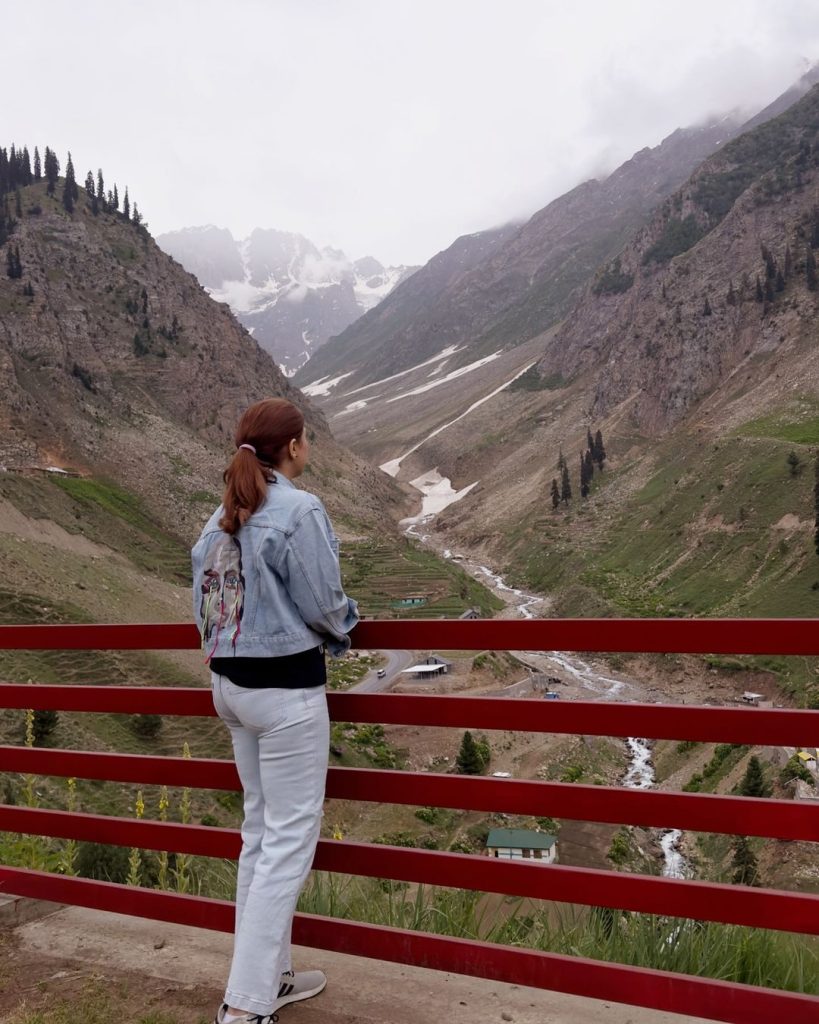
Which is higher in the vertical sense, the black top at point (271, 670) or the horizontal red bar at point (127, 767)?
the black top at point (271, 670)

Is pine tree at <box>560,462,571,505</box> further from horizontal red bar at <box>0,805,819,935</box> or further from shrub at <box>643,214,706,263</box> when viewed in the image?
horizontal red bar at <box>0,805,819,935</box>

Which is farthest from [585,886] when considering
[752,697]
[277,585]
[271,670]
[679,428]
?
[679,428]

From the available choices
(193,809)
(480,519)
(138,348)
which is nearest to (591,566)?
(480,519)

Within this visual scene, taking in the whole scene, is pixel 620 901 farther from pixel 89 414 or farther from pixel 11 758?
pixel 89 414

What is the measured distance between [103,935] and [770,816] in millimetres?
3266

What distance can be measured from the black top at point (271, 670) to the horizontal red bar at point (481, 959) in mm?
1294

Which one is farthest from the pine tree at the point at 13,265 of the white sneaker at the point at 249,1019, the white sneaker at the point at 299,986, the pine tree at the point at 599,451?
the white sneaker at the point at 249,1019

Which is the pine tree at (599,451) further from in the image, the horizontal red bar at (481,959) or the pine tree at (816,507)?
the horizontal red bar at (481,959)

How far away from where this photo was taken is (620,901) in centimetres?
328

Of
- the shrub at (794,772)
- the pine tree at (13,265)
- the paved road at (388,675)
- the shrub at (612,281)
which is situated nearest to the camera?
the shrub at (794,772)

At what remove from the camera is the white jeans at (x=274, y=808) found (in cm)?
330

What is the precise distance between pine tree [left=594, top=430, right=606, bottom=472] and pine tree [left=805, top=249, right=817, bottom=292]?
31.9m

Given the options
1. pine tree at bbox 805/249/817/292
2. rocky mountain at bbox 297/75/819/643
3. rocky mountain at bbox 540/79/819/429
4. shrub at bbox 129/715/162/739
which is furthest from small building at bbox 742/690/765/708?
pine tree at bbox 805/249/817/292

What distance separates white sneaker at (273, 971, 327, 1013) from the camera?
3.53 metres
